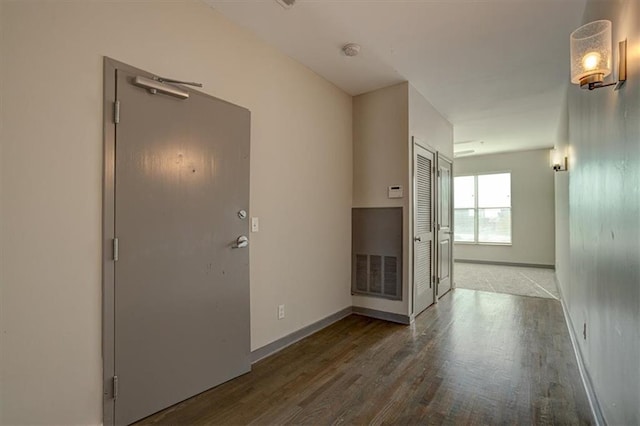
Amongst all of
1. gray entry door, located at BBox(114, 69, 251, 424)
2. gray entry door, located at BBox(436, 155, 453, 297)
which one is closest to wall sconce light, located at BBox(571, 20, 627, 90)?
gray entry door, located at BBox(114, 69, 251, 424)

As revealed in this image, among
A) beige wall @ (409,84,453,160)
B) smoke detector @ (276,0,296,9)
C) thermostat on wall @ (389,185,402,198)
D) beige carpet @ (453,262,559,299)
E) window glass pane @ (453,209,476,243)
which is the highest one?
smoke detector @ (276,0,296,9)

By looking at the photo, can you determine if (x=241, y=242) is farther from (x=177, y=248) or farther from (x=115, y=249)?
(x=115, y=249)

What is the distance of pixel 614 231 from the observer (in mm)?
1517

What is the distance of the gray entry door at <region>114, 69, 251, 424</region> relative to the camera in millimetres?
1801

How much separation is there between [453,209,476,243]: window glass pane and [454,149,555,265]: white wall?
0.46 meters

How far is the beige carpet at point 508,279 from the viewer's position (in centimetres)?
509

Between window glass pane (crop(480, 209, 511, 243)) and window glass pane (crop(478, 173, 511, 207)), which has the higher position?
window glass pane (crop(478, 173, 511, 207))

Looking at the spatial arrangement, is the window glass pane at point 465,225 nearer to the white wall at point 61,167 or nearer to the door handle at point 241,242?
the door handle at point 241,242

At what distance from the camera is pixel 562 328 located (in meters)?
3.37

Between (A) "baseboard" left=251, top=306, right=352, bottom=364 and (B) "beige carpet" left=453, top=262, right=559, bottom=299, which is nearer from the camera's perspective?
(A) "baseboard" left=251, top=306, right=352, bottom=364

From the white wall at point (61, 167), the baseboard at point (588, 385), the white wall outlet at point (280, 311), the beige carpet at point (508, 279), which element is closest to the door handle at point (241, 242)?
the white wall outlet at point (280, 311)

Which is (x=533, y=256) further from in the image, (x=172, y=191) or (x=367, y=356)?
(x=172, y=191)

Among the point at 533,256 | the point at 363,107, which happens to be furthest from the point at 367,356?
the point at 533,256

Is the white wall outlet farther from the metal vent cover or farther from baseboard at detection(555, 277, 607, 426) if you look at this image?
baseboard at detection(555, 277, 607, 426)
